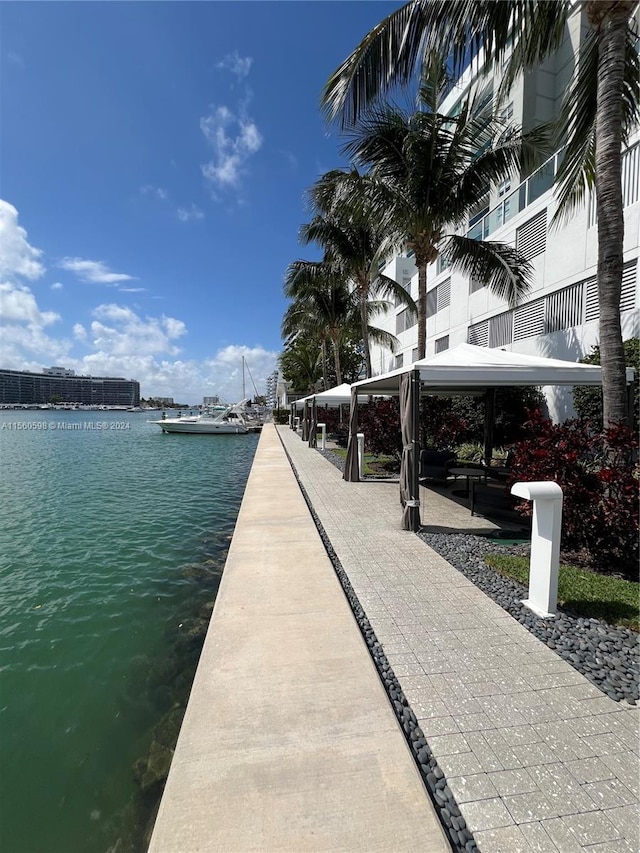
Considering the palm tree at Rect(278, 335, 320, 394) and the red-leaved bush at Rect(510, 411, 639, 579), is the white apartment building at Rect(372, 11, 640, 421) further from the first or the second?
the palm tree at Rect(278, 335, 320, 394)

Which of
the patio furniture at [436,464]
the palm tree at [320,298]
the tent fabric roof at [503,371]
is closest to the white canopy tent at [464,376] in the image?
the tent fabric roof at [503,371]

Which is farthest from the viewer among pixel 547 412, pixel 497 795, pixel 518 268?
pixel 547 412

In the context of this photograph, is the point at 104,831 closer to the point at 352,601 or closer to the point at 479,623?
the point at 352,601

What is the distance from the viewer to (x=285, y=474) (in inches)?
461

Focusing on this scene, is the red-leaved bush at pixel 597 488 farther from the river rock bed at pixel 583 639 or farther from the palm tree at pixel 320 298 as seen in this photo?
the palm tree at pixel 320 298

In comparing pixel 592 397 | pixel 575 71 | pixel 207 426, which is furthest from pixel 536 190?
pixel 207 426

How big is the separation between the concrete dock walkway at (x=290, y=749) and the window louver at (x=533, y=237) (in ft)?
48.1

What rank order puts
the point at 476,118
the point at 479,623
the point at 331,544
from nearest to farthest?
the point at 479,623 < the point at 331,544 < the point at 476,118

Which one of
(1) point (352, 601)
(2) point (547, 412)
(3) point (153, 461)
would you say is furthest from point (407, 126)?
(3) point (153, 461)

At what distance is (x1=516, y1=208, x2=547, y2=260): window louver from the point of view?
13.8m

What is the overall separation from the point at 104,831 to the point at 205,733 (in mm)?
764

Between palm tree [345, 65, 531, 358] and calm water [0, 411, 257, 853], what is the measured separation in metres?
8.37

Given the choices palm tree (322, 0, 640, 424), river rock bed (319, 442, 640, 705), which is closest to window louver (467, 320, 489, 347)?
palm tree (322, 0, 640, 424)

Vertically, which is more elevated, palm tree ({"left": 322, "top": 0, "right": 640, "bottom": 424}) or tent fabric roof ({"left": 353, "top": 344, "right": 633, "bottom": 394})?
palm tree ({"left": 322, "top": 0, "right": 640, "bottom": 424})
